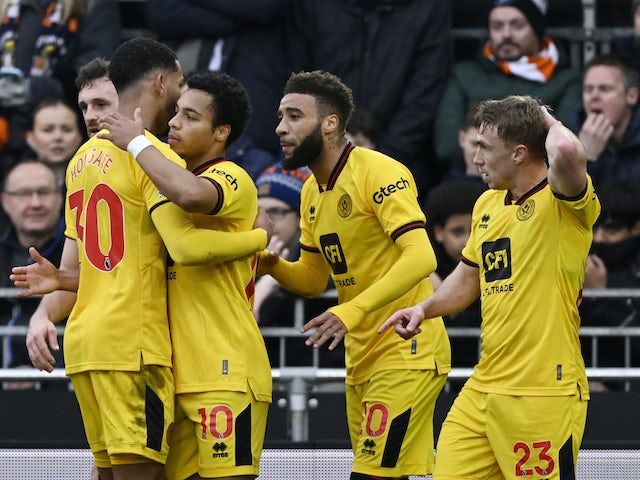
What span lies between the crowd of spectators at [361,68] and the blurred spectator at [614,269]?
1.86ft

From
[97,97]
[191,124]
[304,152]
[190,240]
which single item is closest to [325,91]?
[304,152]

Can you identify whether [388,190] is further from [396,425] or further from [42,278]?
[42,278]

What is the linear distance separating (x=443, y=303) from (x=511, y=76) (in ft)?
13.0

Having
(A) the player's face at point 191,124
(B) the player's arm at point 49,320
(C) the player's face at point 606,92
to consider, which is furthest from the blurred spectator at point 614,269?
(B) the player's arm at point 49,320

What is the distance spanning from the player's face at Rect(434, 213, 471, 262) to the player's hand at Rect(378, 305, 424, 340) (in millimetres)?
2515

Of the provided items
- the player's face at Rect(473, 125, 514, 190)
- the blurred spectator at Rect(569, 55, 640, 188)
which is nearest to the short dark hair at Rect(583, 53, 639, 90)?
the blurred spectator at Rect(569, 55, 640, 188)

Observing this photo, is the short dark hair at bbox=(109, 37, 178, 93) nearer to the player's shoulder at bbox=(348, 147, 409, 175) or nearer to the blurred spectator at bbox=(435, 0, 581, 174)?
the player's shoulder at bbox=(348, 147, 409, 175)

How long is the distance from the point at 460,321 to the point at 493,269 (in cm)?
225

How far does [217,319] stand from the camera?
267 inches

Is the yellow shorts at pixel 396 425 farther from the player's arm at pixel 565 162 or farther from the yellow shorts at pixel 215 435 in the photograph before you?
the player's arm at pixel 565 162

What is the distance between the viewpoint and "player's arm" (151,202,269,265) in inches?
256

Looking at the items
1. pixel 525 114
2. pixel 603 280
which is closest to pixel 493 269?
pixel 525 114

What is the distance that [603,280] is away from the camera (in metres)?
9.42

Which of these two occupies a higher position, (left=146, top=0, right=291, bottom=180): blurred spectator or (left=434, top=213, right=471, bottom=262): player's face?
(left=146, top=0, right=291, bottom=180): blurred spectator
